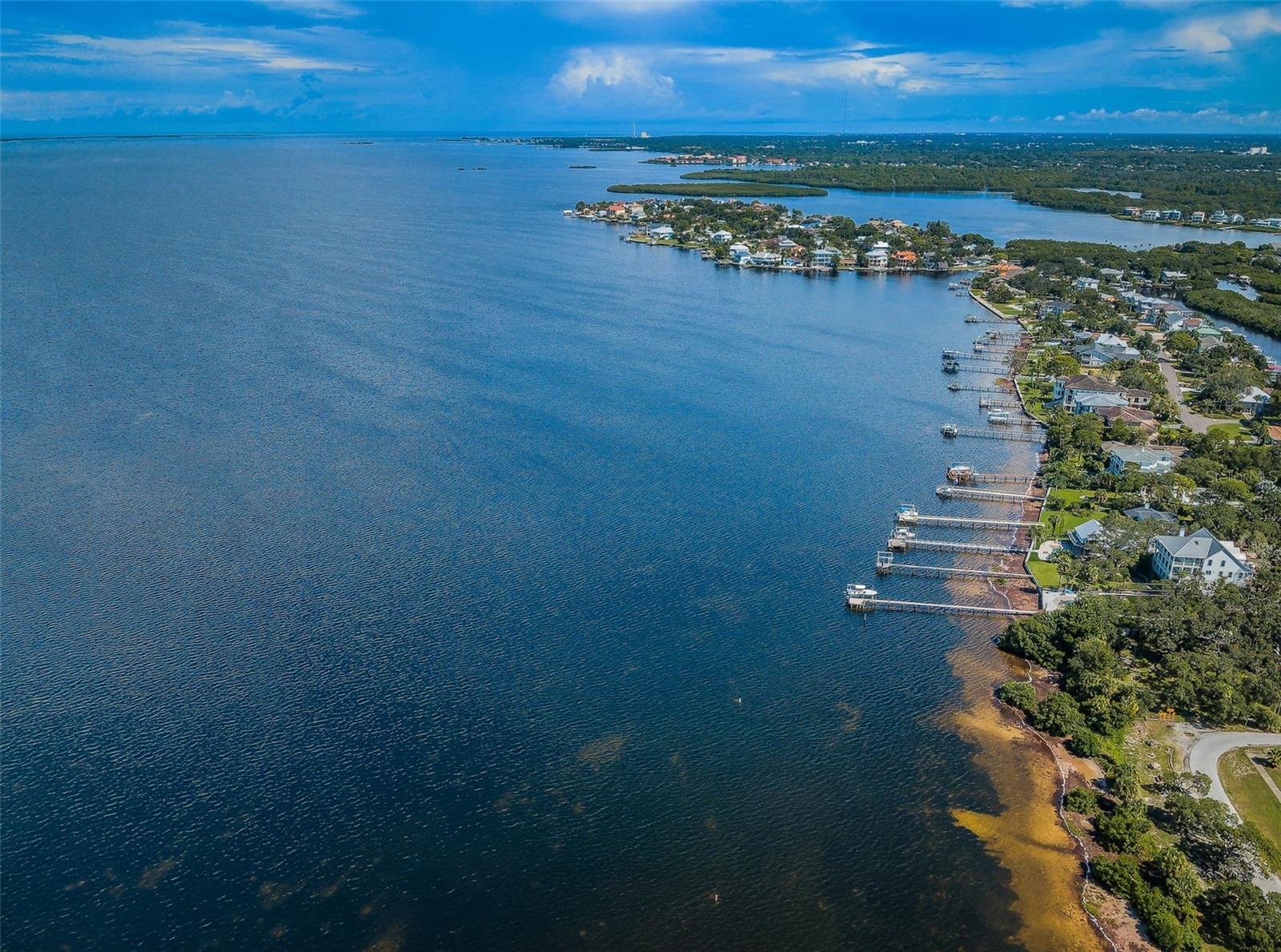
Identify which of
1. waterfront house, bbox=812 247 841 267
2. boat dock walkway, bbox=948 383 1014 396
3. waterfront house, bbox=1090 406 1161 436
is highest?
waterfront house, bbox=812 247 841 267

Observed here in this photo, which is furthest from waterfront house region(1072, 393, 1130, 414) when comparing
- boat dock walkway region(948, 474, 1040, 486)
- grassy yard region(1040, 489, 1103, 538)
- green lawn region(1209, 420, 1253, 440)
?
grassy yard region(1040, 489, 1103, 538)

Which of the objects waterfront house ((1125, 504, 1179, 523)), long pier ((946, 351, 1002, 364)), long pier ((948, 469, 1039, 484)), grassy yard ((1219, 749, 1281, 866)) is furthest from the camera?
long pier ((946, 351, 1002, 364))

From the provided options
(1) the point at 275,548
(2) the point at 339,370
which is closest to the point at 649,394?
(2) the point at 339,370

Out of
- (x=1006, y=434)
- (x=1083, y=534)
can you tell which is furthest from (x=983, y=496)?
(x=1006, y=434)

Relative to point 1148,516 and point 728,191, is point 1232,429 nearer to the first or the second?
point 1148,516

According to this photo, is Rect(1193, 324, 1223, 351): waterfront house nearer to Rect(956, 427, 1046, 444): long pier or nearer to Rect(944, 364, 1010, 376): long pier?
Rect(944, 364, 1010, 376): long pier

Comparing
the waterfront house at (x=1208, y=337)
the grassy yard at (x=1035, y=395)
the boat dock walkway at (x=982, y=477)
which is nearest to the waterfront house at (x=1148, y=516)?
the boat dock walkway at (x=982, y=477)
